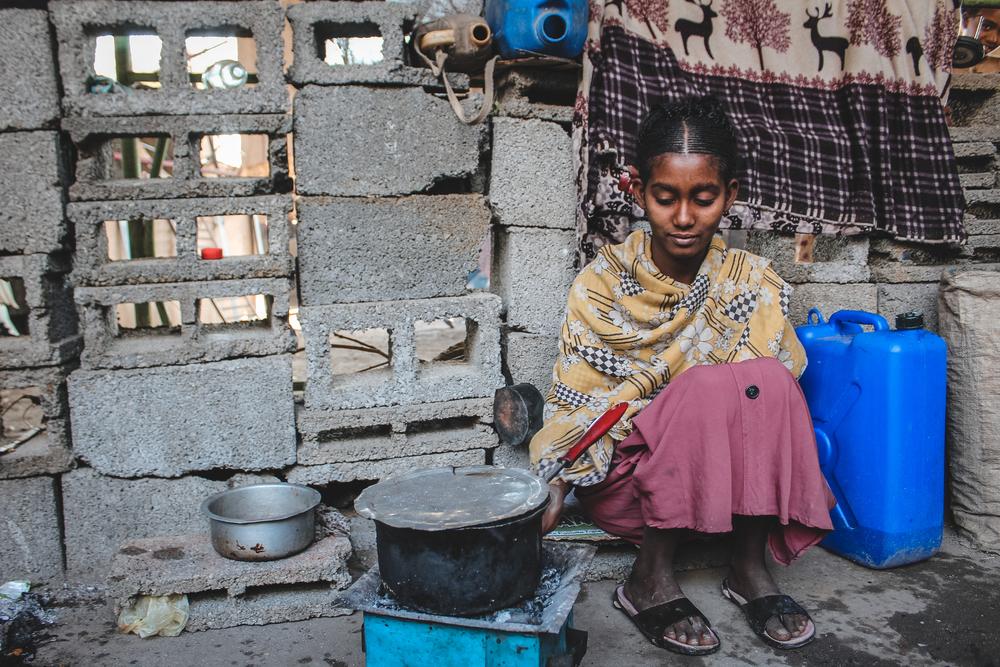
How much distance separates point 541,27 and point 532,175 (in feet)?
1.72

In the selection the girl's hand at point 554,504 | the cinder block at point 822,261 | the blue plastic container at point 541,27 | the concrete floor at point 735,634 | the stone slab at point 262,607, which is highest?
the blue plastic container at point 541,27

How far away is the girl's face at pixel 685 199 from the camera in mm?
2215

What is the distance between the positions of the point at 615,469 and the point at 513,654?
74cm

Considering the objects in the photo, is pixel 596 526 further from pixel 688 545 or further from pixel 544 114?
pixel 544 114

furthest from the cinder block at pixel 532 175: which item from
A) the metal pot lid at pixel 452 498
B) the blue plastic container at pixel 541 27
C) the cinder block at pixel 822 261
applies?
the metal pot lid at pixel 452 498

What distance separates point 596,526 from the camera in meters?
2.59

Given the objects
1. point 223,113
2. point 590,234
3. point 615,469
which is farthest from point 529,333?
point 223,113

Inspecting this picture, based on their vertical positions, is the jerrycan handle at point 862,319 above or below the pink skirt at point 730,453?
above

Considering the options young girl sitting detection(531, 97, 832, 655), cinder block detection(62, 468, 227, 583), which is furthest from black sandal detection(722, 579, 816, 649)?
cinder block detection(62, 468, 227, 583)

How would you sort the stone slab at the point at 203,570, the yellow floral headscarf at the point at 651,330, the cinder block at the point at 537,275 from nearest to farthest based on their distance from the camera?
1. the stone slab at the point at 203,570
2. the yellow floral headscarf at the point at 651,330
3. the cinder block at the point at 537,275

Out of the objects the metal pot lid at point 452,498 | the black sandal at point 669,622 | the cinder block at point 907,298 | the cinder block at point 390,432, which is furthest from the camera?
the cinder block at point 907,298

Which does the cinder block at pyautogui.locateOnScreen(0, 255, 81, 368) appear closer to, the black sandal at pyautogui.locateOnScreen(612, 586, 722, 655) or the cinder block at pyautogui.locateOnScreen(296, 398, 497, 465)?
the cinder block at pyautogui.locateOnScreen(296, 398, 497, 465)

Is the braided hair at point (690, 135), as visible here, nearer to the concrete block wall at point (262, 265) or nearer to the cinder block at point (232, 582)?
the concrete block wall at point (262, 265)

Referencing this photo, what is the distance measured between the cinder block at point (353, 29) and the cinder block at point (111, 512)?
4.89 feet
